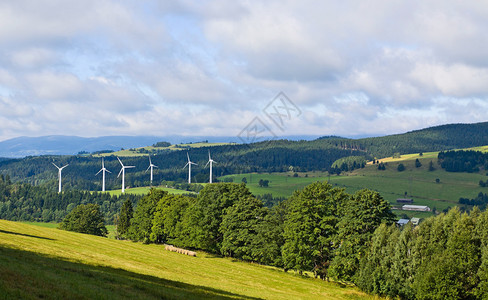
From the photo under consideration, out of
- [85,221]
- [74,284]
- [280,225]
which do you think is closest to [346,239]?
[280,225]

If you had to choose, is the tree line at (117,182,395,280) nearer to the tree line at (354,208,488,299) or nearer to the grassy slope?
the tree line at (354,208,488,299)

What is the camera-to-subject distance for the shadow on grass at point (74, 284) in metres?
27.1

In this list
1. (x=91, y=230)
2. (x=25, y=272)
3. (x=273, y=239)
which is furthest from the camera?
(x=91, y=230)

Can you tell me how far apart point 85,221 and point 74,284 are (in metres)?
128

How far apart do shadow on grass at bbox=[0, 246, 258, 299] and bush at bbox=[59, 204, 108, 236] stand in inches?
4419

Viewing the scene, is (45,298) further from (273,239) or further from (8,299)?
(273,239)

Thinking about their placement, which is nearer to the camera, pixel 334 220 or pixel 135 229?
pixel 334 220

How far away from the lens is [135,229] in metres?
140

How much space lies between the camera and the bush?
497 ft

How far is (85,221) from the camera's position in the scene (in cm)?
15212

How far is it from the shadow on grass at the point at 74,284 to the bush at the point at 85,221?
4419 inches

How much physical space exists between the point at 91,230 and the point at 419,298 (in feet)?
398

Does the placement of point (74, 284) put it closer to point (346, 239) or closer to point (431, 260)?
point (431, 260)

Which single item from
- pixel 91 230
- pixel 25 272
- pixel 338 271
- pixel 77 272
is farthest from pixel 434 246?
pixel 91 230
